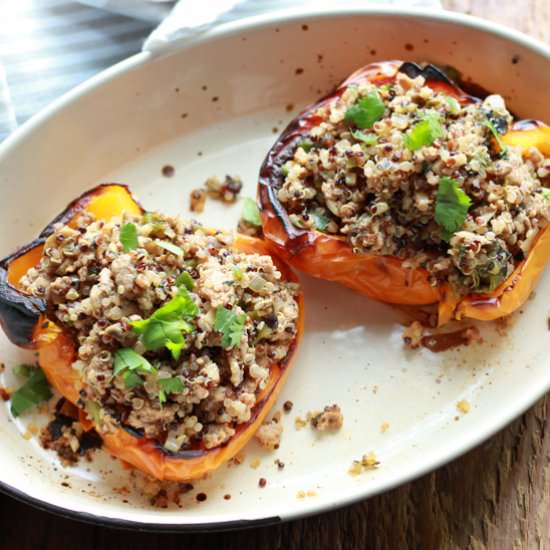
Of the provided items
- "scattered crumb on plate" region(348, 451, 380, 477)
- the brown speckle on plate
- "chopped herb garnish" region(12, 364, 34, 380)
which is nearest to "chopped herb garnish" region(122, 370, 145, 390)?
"chopped herb garnish" region(12, 364, 34, 380)

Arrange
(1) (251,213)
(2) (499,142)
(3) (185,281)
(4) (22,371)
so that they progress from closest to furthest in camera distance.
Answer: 1. (3) (185,281)
2. (2) (499,142)
3. (4) (22,371)
4. (1) (251,213)

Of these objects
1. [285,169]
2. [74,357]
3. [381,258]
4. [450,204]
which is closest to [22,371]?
[74,357]

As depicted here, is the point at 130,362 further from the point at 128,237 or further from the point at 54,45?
the point at 54,45

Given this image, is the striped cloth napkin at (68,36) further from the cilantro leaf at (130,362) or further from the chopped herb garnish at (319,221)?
the cilantro leaf at (130,362)

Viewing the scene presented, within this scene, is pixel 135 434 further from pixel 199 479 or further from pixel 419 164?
pixel 419 164

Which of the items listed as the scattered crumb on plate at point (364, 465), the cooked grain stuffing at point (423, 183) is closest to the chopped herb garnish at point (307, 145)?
the cooked grain stuffing at point (423, 183)

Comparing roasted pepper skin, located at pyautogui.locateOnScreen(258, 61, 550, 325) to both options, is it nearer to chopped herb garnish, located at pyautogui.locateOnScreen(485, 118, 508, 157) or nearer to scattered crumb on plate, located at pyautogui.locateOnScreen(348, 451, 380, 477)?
chopped herb garnish, located at pyautogui.locateOnScreen(485, 118, 508, 157)
